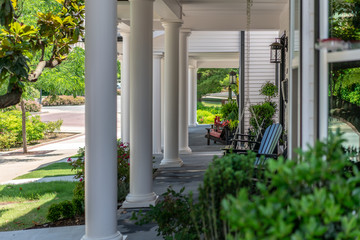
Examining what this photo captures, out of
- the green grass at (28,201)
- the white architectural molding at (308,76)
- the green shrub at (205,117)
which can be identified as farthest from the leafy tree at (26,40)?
the green shrub at (205,117)

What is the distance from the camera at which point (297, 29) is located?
309cm

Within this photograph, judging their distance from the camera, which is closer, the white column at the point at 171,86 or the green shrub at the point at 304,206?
the green shrub at the point at 304,206

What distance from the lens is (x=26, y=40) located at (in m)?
6.08

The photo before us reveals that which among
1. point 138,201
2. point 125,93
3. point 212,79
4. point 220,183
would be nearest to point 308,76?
point 220,183

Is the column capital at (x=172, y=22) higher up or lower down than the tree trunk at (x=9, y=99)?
higher up

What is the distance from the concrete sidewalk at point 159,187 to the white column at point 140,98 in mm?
381

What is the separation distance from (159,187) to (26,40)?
3.40 meters

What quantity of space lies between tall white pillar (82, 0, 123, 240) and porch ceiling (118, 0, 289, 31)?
17.4 ft

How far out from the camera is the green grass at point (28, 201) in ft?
23.1

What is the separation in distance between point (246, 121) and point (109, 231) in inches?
425

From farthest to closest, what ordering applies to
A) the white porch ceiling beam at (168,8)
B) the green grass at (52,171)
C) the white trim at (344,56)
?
the green grass at (52,171)
the white porch ceiling beam at (168,8)
the white trim at (344,56)

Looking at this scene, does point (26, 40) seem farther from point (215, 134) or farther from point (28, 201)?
point (215, 134)

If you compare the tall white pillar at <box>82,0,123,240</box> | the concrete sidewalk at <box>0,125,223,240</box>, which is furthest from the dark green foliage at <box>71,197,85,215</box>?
the tall white pillar at <box>82,0,123,240</box>

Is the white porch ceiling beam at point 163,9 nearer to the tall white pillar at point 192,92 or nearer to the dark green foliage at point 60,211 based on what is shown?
the dark green foliage at point 60,211
